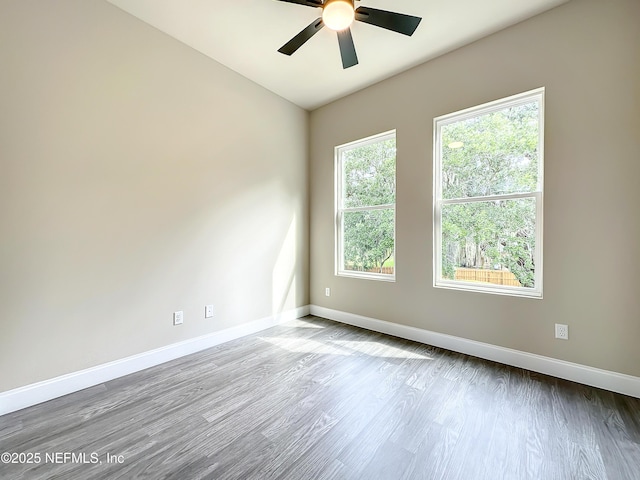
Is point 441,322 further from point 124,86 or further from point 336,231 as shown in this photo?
point 124,86

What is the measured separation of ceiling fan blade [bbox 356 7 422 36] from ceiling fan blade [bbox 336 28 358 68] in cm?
14

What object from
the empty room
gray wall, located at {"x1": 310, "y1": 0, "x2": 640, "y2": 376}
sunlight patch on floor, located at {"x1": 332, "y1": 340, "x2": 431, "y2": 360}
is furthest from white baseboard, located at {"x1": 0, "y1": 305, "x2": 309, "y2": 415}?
gray wall, located at {"x1": 310, "y1": 0, "x2": 640, "y2": 376}

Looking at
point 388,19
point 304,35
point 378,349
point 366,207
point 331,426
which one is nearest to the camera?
point 331,426

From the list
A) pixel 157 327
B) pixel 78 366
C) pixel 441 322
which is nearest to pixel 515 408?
pixel 441 322

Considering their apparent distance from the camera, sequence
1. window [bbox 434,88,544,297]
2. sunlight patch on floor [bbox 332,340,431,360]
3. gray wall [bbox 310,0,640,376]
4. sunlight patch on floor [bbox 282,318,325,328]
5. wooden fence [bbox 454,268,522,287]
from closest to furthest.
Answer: gray wall [bbox 310,0,640,376] < window [bbox 434,88,544,297] < wooden fence [bbox 454,268,522,287] < sunlight patch on floor [bbox 332,340,431,360] < sunlight patch on floor [bbox 282,318,325,328]

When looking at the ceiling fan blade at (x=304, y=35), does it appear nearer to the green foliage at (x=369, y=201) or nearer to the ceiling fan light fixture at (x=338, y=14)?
the ceiling fan light fixture at (x=338, y=14)

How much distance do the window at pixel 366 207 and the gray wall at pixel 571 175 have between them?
0.41 meters

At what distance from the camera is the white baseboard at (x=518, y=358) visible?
6.77ft

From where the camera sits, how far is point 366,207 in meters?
3.62

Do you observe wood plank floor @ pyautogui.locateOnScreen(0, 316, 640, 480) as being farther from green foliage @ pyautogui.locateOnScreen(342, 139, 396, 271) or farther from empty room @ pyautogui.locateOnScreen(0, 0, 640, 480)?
green foliage @ pyautogui.locateOnScreen(342, 139, 396, 271)

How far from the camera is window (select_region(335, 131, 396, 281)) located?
134 inches

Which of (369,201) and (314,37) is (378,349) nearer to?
(369,201)

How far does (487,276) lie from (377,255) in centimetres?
122

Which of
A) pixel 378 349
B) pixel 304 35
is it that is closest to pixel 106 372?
pixel 378 349
